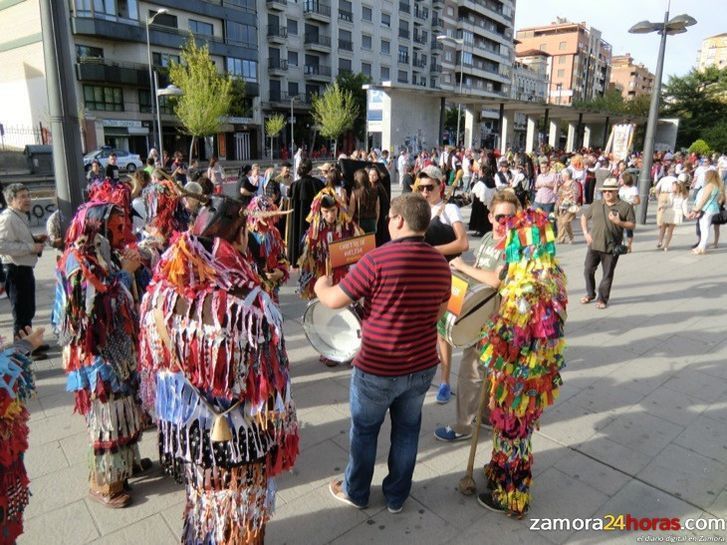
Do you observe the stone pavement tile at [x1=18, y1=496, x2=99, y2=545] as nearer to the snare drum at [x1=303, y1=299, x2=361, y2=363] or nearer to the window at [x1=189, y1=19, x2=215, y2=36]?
the snare drum at [x1=303, y1=299, x2=361, y2=363]

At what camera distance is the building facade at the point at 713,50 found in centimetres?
10306

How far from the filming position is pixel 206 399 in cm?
214

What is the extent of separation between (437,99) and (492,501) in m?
25.0

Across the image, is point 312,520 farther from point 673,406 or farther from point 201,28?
point 201,28

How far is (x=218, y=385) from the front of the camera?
2.08 meters

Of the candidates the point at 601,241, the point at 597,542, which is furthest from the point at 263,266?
the point at 601,241

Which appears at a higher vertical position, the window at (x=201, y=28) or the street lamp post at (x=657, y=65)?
the window at (x=201, y=28)

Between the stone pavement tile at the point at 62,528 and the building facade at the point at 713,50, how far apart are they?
128 meters

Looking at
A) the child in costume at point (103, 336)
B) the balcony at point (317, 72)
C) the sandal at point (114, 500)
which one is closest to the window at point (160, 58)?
the balcony at point (317, 72)

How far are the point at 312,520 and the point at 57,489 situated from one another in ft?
5.56

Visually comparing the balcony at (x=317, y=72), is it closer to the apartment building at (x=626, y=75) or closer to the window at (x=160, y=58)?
the window at (x=160, y=58)

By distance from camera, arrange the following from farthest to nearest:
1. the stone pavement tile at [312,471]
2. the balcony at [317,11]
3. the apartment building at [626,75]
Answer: the apartment building at [626,75]
the balcony at [317,11]
the stone pavement tile at [312,471]

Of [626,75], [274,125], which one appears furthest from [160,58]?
[626,75]

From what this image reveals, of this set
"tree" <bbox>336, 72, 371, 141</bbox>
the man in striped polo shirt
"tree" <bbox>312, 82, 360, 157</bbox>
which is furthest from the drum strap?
"tree" <bbox>336, 72, 371, 141</bbox>
